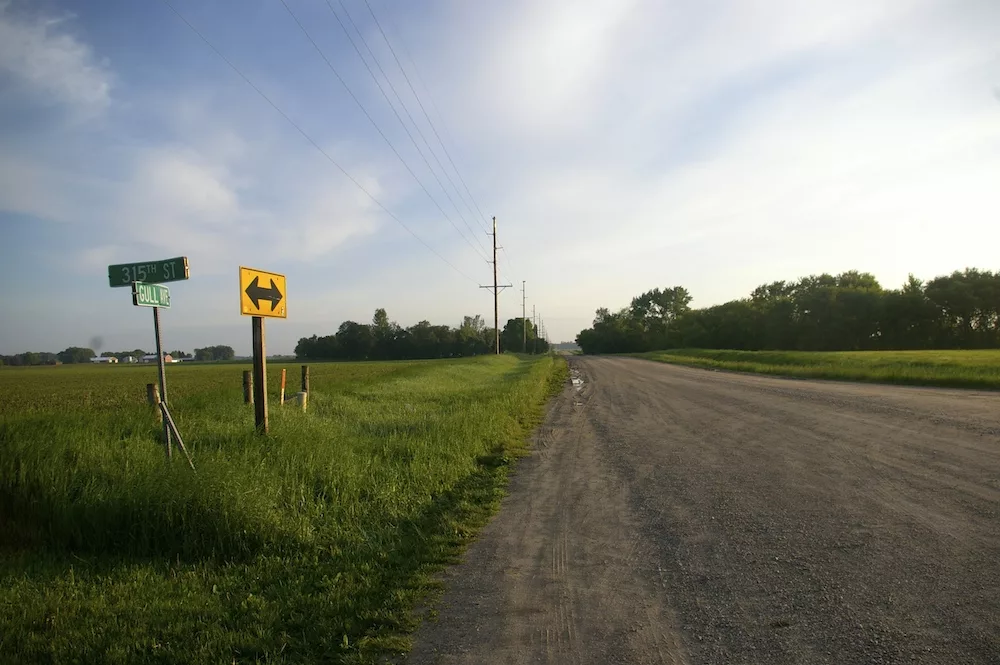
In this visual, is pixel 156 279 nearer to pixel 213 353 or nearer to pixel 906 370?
pixel 906 370

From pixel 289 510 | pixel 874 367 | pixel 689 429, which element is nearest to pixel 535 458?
pixel 689 429

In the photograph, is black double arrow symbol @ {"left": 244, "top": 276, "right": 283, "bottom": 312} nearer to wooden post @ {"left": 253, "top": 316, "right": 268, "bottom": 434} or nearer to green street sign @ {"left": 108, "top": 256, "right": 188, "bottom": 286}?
wooden post @ {"left": 253, "top": 316, "right": 268, "bottom": 434}

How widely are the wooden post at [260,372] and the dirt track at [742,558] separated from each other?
12.0ft

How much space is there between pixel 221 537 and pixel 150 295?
2.58m

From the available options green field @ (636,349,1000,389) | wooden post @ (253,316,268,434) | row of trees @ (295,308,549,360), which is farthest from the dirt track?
row of trees @ (295,308,549,360)

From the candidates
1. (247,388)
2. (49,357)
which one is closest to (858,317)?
(247,388)

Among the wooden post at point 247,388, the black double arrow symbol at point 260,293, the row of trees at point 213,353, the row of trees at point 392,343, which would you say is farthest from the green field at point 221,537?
the row of trees at point 213,353

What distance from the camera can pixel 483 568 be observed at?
14.9 feet

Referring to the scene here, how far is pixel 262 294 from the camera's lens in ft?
24.6

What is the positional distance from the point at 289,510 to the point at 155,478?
1.31 metres

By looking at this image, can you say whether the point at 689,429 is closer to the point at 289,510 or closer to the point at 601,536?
the point at 601,536

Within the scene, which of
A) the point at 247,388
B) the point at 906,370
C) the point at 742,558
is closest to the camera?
the point at 742,558

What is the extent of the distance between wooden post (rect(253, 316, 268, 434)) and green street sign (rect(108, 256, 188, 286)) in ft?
5.84

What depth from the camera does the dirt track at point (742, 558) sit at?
3.25 meters
